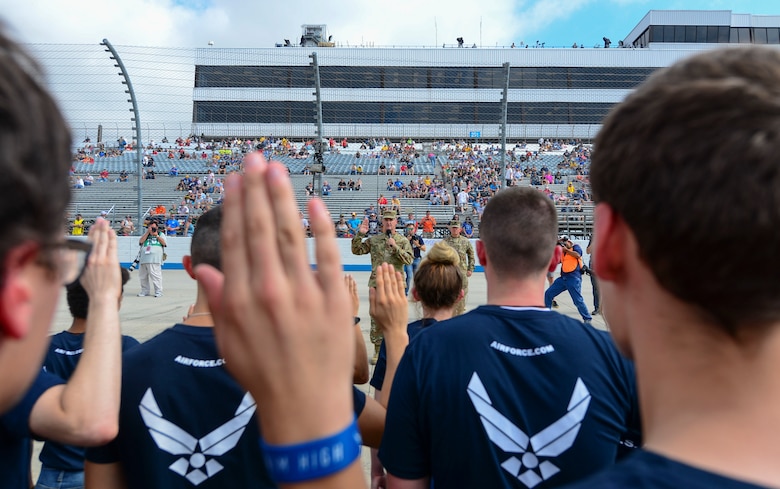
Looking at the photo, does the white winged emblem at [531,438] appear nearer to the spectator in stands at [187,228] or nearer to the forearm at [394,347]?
the forearm at [394,347]

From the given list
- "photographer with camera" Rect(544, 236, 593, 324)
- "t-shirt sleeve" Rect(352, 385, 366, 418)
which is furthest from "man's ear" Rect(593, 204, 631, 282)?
"photographer with camera" Rect(544, 236, 593, 324)

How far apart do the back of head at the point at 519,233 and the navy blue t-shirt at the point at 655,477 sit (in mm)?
1288

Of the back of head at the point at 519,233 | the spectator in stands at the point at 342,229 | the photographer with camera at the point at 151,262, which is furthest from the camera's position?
the spectator in stands at the point at 342,229

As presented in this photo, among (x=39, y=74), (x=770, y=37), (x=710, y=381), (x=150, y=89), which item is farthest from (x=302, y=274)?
(x=770, y=37)

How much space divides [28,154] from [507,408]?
4.82 ft

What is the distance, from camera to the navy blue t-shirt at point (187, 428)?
1.62 meters

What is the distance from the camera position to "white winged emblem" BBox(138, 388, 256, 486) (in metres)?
1.62

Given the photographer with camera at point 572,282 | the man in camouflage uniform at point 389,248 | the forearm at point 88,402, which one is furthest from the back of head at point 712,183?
the photographer with camera at point 572,282

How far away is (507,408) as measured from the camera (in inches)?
65.7

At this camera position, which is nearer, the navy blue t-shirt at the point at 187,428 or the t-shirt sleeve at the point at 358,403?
the navy blue t-shirt at the point at 187,428

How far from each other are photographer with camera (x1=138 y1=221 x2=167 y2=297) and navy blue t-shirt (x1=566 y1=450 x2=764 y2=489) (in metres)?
12.7

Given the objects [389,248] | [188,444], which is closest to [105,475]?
[188,444]

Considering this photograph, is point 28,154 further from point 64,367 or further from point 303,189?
point 303,189

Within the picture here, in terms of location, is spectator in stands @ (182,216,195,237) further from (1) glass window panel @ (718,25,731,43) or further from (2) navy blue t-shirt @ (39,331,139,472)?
(1) glass window panel @ (718,25,731,43)
